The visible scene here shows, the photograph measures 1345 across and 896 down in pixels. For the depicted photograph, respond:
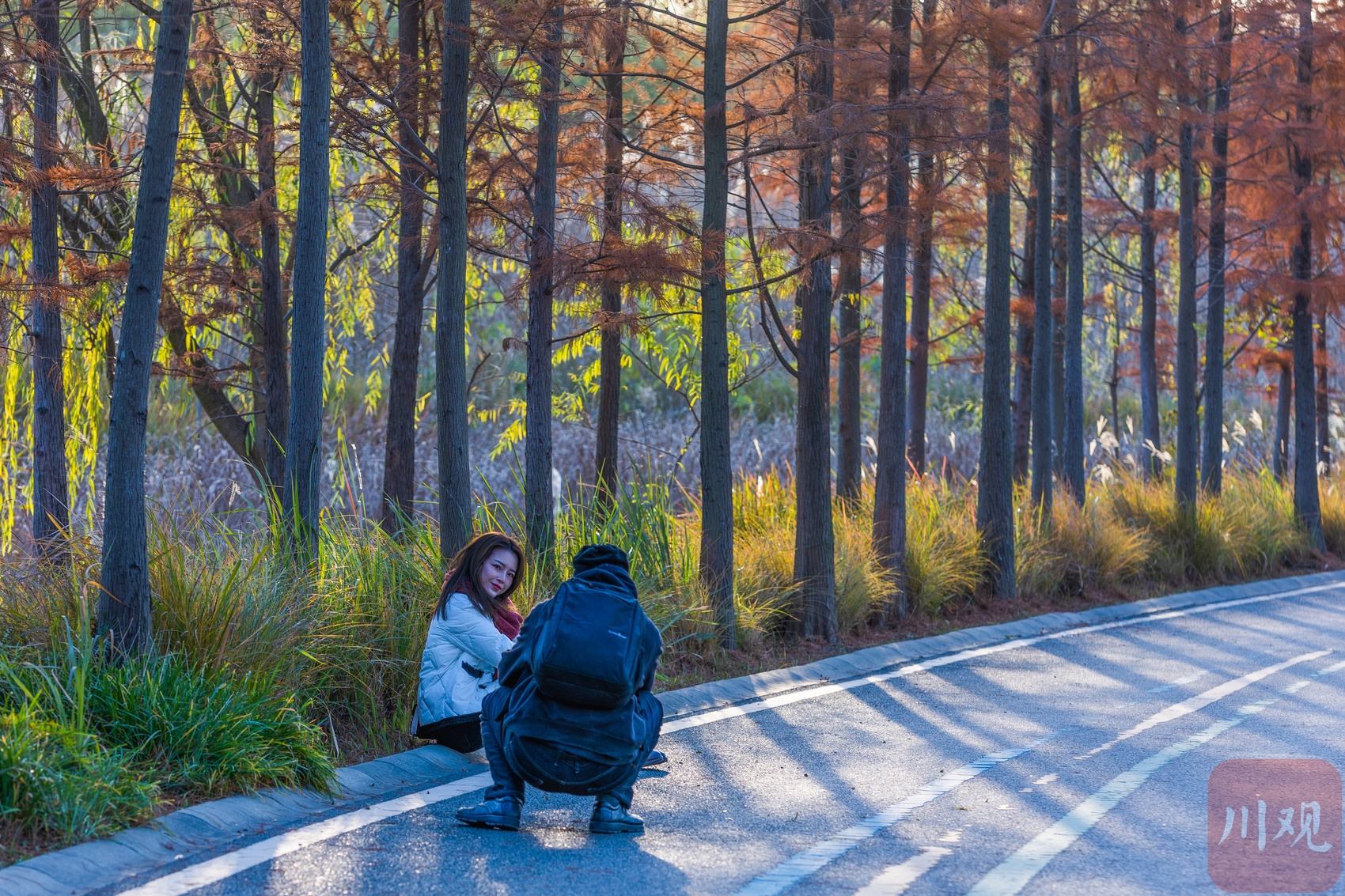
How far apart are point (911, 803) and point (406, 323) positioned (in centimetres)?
800

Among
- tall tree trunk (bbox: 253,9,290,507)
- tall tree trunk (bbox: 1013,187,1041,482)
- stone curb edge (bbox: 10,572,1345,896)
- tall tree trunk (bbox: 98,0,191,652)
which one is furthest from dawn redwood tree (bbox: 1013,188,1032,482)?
tall tree trunk (bbox: 98,0,191,652)

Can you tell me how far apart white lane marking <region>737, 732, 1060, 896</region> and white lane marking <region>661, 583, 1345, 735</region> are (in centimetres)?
180

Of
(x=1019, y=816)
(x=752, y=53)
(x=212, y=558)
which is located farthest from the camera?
(x=752, y=53)

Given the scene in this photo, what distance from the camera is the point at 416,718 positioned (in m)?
6.75

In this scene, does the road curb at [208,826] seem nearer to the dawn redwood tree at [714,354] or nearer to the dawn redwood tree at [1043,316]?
the dawn redwood tree at [714,354]

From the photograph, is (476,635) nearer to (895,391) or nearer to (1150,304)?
(895,391)

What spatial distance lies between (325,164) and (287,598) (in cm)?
301

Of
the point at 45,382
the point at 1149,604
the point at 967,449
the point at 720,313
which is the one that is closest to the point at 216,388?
the point at 45,382

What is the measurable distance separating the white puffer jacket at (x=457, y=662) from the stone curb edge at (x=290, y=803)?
1.12 feet

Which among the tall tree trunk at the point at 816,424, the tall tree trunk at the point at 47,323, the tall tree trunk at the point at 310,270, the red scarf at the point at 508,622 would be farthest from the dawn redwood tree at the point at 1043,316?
the tall tree trunk at the point at 47,323

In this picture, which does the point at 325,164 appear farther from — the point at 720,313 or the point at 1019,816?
the point at 1019,816

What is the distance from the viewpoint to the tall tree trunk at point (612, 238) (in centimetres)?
1076

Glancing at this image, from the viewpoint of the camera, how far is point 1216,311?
2089 cm

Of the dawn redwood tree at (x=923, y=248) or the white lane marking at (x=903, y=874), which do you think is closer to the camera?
the white lane marking at (x=903, y=874)
